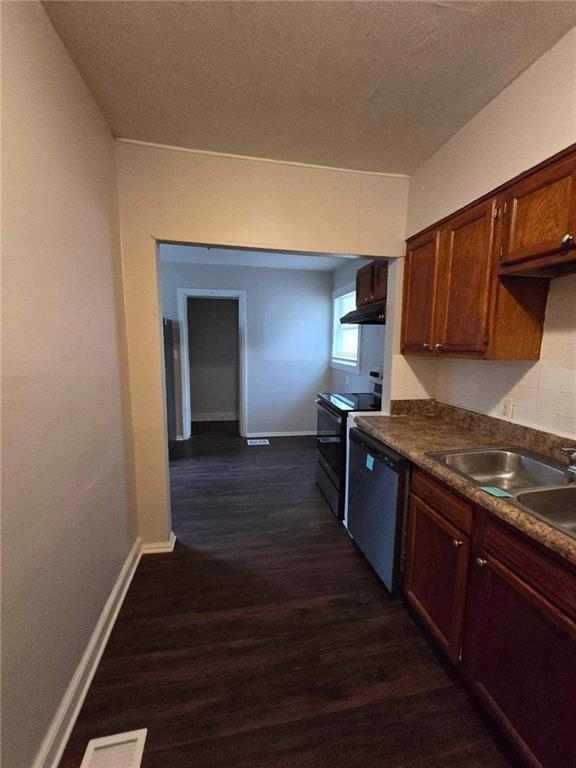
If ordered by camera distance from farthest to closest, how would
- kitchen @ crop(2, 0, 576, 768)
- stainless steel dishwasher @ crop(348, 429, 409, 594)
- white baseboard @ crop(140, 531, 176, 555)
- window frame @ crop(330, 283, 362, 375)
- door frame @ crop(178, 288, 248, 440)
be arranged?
1. door frame @ crop(178, 288, 248, 440)
2. window frame @ crop(330, 283, 362, 375)
3. white baseboard @ crop(140, 531, 176, 555)
4. stainless steel dishwasher @ crop(348, 429, 409, 594)
5. kitchen @ crop(2, 0, 576, 768)

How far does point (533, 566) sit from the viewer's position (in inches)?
40.9

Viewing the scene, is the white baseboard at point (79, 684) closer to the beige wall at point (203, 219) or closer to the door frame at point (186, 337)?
the beige wall at point (203, 219)

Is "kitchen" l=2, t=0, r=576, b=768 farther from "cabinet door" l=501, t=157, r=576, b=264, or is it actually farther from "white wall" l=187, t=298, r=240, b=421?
"white wall" l=187, t=298, r=240, b=421

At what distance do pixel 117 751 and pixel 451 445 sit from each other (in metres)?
1.89

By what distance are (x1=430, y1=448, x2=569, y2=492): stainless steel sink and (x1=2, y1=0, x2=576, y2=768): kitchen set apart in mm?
A: 15

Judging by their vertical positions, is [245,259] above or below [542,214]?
above

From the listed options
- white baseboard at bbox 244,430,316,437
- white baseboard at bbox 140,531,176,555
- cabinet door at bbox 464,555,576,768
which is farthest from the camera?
white baseboard at bbox 244,430,316,437

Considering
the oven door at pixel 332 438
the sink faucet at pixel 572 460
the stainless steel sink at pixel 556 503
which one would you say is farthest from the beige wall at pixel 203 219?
the stainless steel sink at pixel 556 503

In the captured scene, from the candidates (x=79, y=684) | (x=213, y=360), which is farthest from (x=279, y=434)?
(x=79, y=684)

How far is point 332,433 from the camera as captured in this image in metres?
2.77

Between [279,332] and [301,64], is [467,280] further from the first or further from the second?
[279,332]

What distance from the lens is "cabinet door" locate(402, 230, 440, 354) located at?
1.99 m

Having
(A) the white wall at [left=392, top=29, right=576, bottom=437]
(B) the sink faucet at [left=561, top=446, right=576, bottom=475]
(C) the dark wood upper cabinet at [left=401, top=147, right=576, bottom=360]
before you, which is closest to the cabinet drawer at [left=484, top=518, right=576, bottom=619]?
(B) the sink faucet at [left=561, top=446, right=576, bottom=475]

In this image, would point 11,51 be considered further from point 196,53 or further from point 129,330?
point 129,330
